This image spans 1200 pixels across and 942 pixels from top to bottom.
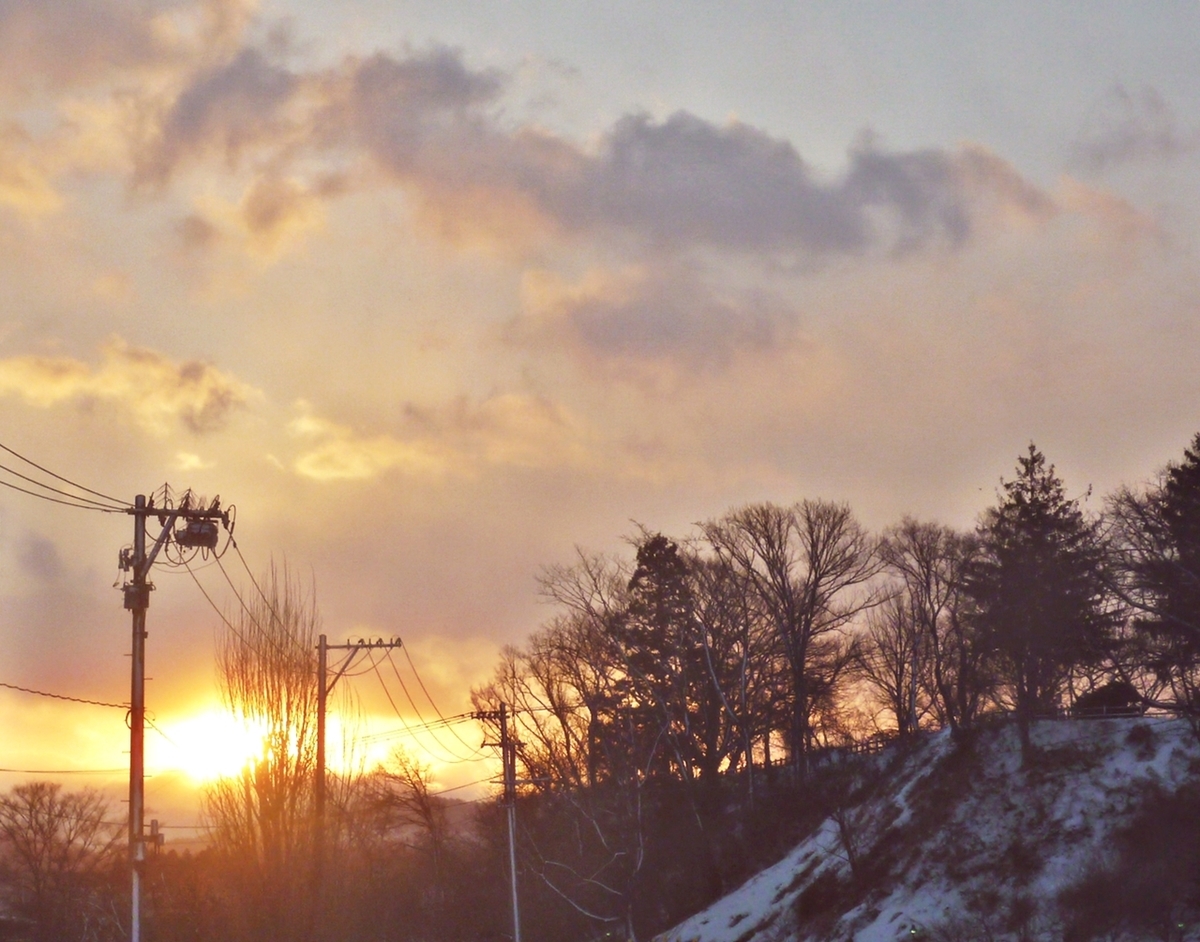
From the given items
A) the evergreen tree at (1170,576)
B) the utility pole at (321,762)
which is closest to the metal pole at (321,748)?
the utility pole at (321,762)

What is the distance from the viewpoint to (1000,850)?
43.9 meters

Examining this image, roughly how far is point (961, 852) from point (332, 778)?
25.1 meters

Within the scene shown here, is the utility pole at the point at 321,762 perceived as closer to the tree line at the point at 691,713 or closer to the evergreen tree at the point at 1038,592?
the tree line at the point at 691,713

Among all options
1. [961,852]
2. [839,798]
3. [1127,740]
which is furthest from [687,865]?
[1127,740]

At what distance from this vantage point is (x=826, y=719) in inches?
2805

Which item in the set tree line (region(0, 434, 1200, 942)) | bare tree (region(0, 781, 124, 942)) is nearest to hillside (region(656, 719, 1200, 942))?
tree line (region(0, 434, 1200, 942))

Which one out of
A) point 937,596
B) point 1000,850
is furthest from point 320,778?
point 937,596

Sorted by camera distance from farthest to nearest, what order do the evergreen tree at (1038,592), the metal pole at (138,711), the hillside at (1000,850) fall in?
the evergreen tree at (1038,592), the hillside at (1000,850), the metal pole at (138,711)

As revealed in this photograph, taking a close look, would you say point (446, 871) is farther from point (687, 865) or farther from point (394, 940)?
point (687, 865)

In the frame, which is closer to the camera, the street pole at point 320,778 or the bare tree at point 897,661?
the street pole at point 320,778

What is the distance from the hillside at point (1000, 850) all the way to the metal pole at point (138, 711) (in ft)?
81.1

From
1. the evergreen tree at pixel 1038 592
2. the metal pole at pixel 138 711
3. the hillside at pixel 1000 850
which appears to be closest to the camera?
the metal pole at pixel 138 711

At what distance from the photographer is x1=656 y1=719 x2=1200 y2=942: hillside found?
3844cm

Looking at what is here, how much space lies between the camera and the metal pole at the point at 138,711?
2611 centimetres
